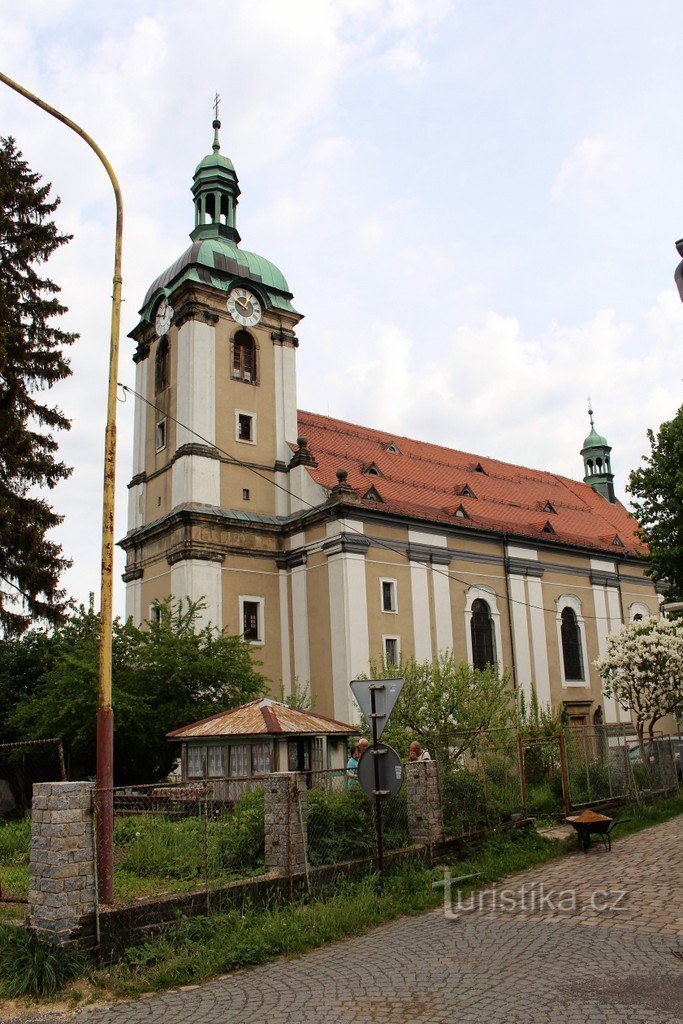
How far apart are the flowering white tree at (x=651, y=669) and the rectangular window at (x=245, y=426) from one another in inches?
589

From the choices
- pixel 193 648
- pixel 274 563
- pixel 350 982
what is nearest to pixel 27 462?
pixel 193 648

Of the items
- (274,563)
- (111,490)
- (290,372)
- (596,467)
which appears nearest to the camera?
(111,490)

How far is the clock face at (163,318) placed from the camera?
34844mm

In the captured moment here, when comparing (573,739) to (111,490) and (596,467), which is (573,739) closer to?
(111,490)

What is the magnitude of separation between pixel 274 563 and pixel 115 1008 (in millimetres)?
24737

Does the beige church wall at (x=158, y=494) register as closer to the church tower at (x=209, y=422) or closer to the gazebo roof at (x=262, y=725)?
the church tower at (x=209, y=422)

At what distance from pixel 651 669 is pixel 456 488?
45.0 feet

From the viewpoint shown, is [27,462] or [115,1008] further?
[27,462]

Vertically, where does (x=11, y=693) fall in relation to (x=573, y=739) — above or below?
above

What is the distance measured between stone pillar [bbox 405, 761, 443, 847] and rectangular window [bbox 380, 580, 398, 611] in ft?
57.0

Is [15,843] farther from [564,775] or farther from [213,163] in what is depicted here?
[213,163]

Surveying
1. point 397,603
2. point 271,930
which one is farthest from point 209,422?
point 271,930

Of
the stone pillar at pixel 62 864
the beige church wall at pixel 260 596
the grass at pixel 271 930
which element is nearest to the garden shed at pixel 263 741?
the grass at pixel 271 930

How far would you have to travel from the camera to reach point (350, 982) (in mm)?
8703
